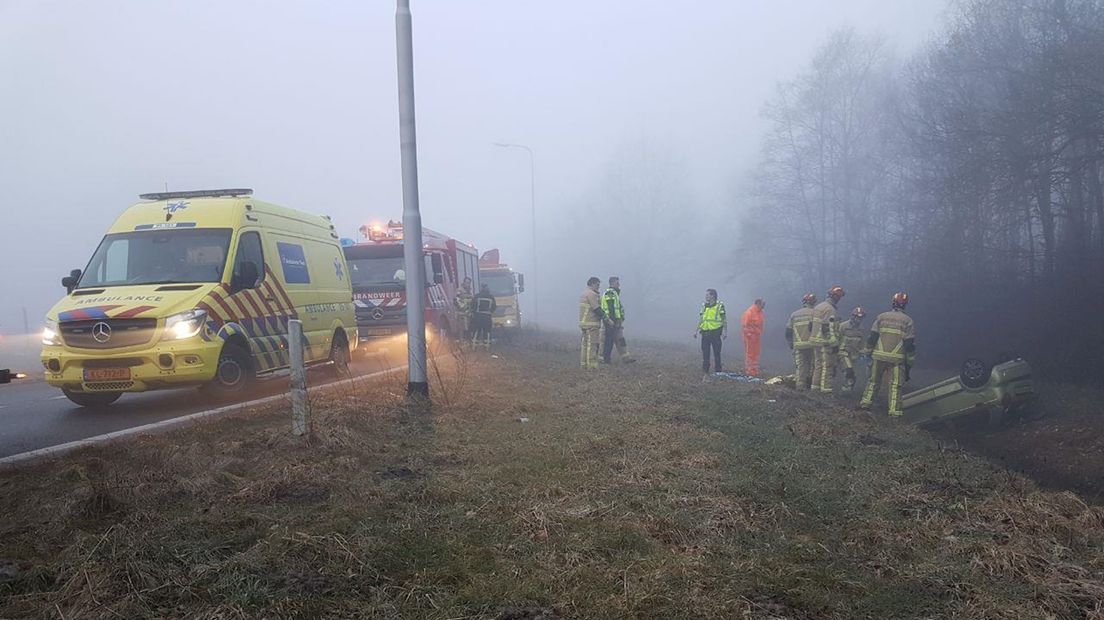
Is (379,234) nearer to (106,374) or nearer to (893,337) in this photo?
(106,374)

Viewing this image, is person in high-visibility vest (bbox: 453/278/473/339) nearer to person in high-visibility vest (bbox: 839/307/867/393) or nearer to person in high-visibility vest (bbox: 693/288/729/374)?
person in high-visibility vest (bbox: 693/288/729/374)

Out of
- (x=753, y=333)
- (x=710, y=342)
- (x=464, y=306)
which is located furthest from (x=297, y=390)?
(x=464, y=306)

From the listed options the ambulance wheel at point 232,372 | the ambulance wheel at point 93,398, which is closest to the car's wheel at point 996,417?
the ambulance wheel at point 232,372

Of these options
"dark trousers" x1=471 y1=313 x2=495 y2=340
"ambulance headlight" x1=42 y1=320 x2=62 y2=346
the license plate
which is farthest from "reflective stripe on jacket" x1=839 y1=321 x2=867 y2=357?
"ambulance headlight" x1=42 y1=320 x2=62 y2=346

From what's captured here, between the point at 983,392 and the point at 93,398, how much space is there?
11.4m

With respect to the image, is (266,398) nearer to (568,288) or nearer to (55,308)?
(55,308)

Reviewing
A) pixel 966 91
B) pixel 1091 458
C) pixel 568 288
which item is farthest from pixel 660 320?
pixel 1091 458

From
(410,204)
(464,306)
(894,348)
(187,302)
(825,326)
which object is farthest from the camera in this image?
(464,306)

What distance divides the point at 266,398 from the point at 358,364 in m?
5.42

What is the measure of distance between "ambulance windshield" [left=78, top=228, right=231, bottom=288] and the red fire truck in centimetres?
625

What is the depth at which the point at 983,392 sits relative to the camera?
31.0 feet

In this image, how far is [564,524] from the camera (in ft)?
12.3

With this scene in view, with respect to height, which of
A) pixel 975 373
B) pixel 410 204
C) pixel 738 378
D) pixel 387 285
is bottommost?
pixel 738 378

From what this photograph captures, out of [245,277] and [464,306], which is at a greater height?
[245,277]
